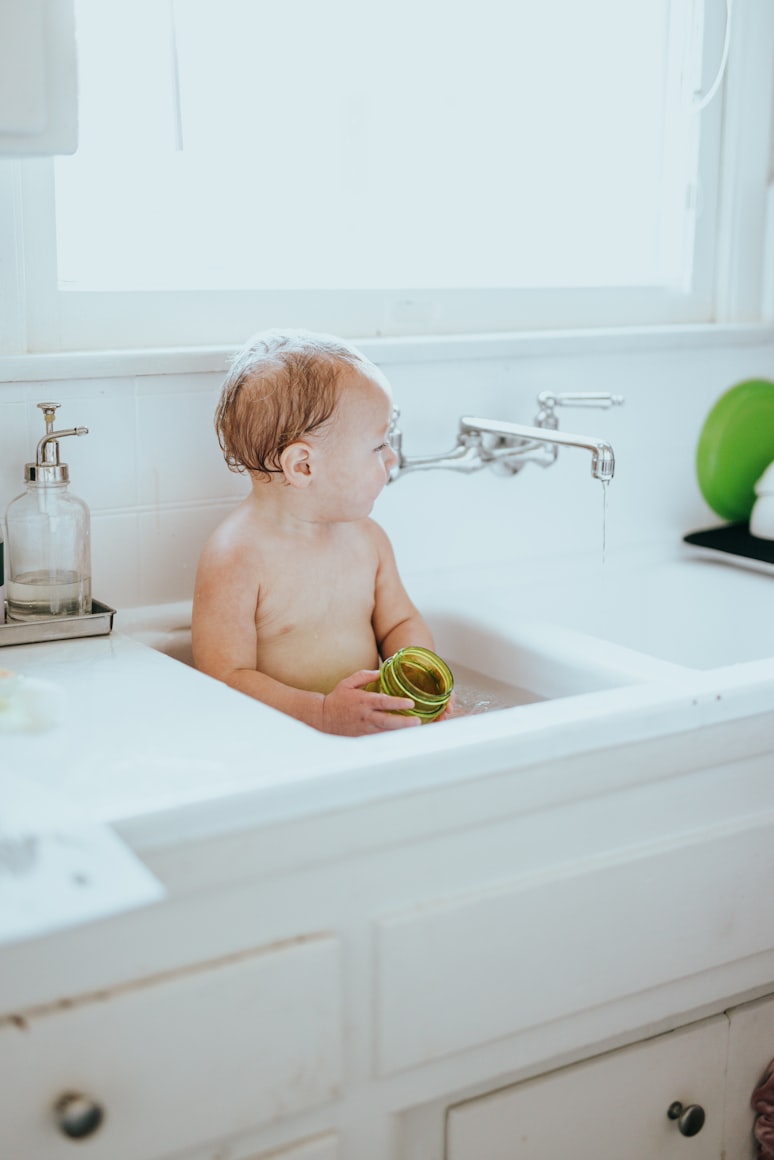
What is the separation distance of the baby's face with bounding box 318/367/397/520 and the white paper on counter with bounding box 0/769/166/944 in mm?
567

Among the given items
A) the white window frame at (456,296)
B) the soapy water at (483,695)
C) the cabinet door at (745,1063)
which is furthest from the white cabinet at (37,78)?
the cabinet door at (745,1063)

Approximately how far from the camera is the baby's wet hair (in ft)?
4.48

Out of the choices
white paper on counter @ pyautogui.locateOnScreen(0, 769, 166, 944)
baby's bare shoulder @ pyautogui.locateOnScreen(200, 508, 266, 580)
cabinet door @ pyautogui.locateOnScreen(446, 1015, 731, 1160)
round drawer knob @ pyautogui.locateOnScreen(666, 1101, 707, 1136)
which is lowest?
round drawer knob @ pyautogui.locateOnScreen(666, 1101, 707, 1136)

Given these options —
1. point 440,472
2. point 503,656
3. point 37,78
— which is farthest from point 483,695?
point 37,78

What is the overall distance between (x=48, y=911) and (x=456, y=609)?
0.92 m

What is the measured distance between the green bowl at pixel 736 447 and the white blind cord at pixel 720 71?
0.40 metres

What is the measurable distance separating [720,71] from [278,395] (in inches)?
37.5

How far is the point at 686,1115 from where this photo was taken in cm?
128

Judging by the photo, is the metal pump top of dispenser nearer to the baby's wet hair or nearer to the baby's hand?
the baby's wet hair

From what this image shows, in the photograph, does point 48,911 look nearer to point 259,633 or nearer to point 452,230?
point 259,633

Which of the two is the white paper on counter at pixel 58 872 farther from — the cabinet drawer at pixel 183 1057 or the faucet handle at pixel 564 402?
the faucet handle at pixel 564 402

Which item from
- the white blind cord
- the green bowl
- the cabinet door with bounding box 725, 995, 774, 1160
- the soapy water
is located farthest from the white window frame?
the cabinet door with bounding box 725, 995, 774, 1160

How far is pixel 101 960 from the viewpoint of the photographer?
2.94ft

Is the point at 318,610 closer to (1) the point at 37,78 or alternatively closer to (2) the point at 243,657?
(2) the point at 243,657
